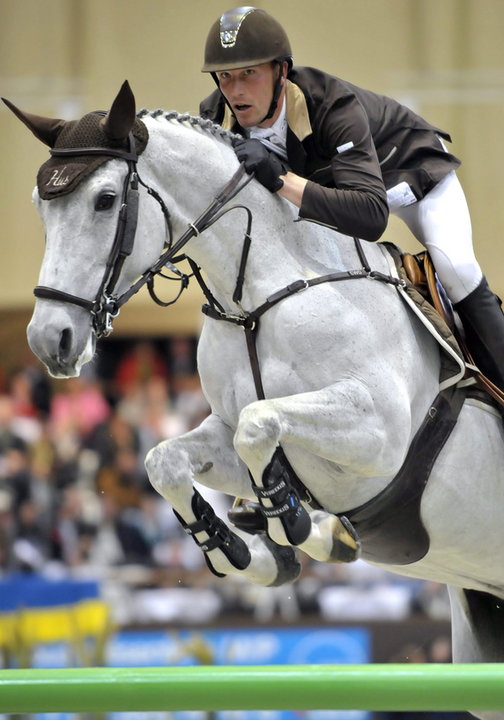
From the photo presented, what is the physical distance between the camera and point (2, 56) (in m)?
8.00

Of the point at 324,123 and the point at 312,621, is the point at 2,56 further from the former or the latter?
the point at 324,123

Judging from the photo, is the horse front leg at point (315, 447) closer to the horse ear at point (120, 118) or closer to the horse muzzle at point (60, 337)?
the horse muzzle at point (60, 337)

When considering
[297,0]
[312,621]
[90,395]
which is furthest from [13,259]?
[312,621]

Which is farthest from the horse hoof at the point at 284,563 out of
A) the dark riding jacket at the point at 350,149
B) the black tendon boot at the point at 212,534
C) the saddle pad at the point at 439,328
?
the dark riding jacket at the point at 350,149

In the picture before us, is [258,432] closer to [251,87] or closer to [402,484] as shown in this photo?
[402,484]

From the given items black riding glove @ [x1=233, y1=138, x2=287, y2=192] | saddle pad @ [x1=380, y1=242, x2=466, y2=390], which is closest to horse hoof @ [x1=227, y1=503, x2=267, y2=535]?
saddle pad @ [x1=380, y1=242, x2=466, y2=390]

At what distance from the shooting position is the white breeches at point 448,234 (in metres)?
3.43

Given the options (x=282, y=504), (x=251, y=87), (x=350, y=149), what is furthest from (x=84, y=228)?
(x=282, y=504)

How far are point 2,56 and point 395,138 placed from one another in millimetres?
5278

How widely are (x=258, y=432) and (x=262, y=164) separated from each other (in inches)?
31.8

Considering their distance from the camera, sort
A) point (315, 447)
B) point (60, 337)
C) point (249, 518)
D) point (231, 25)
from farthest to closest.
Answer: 1. point (249, 518)
2. point (231, 25)
3. point (315, 447)
4. point (60, 337)

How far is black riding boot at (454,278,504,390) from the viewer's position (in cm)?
344

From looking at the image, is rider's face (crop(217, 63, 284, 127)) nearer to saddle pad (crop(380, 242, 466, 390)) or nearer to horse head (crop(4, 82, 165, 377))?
horse head (crop(4, 82, 165, 377))

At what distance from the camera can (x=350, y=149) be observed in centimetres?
314
